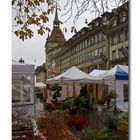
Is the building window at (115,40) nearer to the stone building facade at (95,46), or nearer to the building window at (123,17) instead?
the stone building facade at (95,46)

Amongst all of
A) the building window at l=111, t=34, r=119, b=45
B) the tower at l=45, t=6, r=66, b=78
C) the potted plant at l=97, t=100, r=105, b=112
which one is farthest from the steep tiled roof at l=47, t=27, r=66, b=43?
the potted plant at l=97, t=100, r=105, b=112

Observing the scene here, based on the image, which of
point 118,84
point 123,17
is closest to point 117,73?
point 118,84

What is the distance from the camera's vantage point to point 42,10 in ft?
7.36

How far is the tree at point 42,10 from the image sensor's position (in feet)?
7.08

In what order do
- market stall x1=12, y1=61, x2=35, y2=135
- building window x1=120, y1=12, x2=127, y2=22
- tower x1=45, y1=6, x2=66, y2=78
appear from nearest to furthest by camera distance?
market stall x1=12, y1=61, x2=35, y2=135 → tower x1=45, y1=6, x2=66, y2=78 → building window x1=120, y1=12, x2=127, y2=22

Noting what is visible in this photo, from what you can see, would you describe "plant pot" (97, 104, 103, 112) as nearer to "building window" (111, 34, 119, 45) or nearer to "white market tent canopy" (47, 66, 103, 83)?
"white market tent canopy" (47, 66, 103, 83)

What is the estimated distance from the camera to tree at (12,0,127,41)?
7.08 feet

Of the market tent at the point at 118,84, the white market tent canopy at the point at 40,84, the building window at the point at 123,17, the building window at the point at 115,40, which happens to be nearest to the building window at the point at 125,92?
the market tent at the point at 118,84

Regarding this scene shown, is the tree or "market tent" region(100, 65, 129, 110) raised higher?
the tree

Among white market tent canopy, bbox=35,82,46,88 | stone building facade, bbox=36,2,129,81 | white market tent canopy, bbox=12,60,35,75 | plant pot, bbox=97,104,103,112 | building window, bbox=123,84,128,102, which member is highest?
stone building facade, bbox=36,2,129,81

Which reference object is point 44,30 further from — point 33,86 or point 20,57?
point 33,86

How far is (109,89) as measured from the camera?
2.34 meters

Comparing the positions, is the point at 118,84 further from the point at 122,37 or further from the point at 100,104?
the point at 122,37
